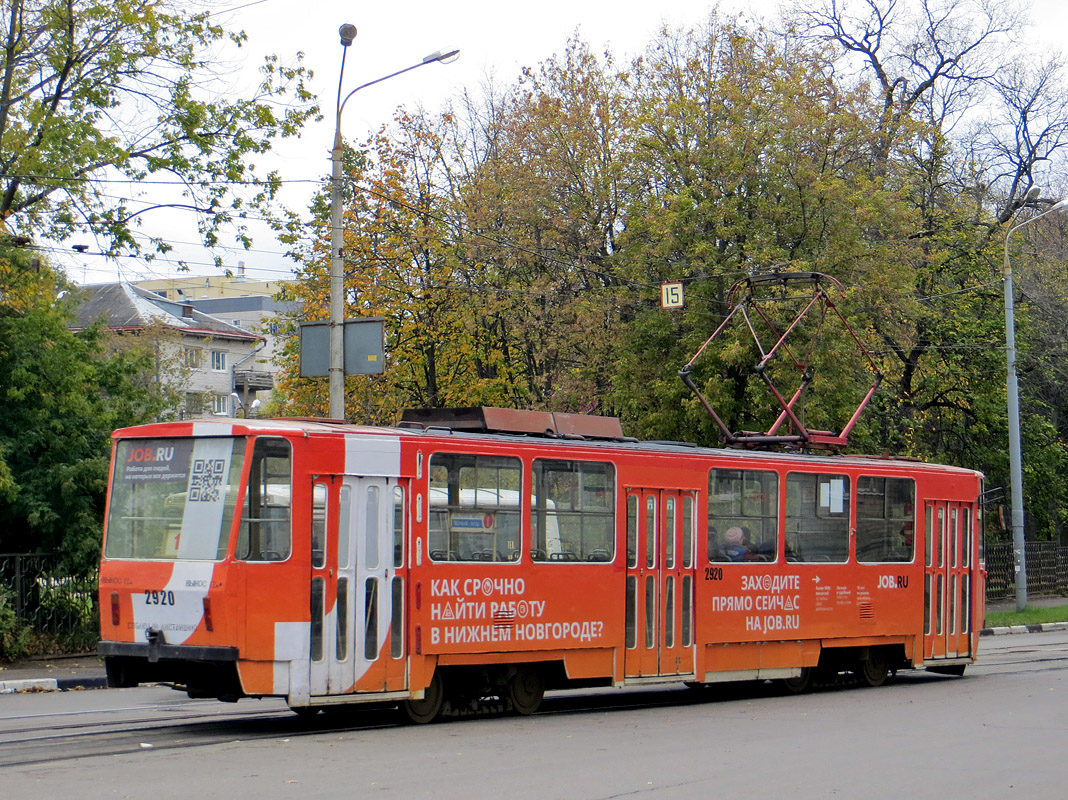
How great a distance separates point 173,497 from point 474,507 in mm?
2838

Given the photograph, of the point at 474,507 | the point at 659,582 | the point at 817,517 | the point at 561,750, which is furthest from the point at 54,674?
the point at 817,517

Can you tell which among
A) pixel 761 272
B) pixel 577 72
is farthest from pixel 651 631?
pixel 577 72

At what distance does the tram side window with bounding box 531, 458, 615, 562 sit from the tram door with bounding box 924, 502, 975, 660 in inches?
234

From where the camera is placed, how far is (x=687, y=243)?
83.4 feet

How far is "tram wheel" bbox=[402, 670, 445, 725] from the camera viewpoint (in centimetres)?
1202

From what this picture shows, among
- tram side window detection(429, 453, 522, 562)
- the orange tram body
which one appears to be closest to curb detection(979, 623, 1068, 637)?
the orange tram body

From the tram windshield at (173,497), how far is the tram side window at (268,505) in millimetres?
145

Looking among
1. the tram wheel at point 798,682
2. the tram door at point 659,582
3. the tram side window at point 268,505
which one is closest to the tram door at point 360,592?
the tram side window at point 268,505

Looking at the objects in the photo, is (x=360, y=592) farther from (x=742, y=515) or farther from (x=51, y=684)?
(x=51, y=684)

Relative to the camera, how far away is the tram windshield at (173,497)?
36.4 feet

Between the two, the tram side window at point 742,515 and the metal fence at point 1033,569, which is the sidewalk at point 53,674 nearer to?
the tram side window at point 742,515

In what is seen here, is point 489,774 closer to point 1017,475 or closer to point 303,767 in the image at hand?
point 303,767

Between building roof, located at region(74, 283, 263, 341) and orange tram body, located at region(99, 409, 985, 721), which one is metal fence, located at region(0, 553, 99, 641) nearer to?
orange tram body, located at region(99, 409, 985, 721)

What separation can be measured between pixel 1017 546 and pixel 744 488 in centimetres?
1701
